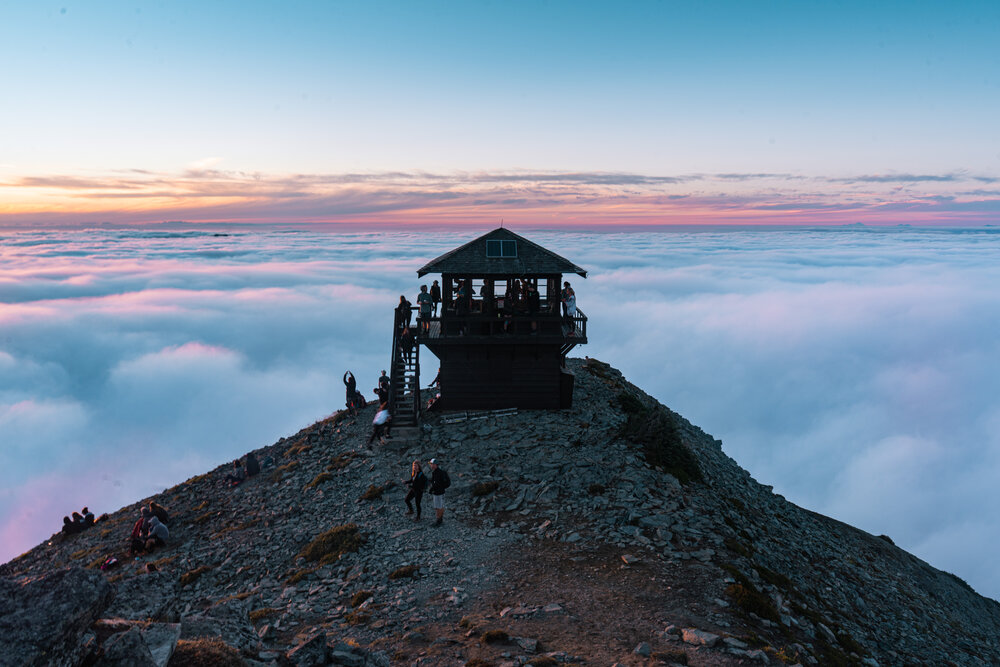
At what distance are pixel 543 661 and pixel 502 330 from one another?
16.5m

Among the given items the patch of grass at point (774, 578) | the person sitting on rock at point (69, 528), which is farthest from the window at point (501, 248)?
the person sitting on rock at point (69, 528)

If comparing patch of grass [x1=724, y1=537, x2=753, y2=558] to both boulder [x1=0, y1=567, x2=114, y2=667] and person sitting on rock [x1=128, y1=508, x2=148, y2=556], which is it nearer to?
boulder [x1=0, y1=567, x2=114, y2=667]

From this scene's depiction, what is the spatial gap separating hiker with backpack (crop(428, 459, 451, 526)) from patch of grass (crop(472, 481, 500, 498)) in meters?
1.79

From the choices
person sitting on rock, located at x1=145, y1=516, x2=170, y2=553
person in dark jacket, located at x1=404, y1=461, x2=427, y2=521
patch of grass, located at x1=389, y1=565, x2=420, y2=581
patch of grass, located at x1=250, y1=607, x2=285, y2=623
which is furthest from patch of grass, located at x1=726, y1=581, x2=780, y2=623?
person sitting on rock, located at x1=145, y1=516, x2=170, y2=553

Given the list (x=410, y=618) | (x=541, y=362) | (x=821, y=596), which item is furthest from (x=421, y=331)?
(x=821, y=596)

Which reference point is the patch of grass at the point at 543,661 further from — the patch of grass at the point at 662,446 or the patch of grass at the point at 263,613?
the patch of grass at the point at 662,446

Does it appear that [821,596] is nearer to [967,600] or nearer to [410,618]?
[410,618]

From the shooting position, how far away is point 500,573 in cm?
1359

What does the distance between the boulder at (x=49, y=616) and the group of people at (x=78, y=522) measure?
76.1ft

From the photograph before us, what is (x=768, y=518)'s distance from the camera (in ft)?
67.4

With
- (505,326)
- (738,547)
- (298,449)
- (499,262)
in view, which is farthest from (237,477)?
(738,547)

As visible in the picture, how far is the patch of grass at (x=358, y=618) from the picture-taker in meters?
11.9

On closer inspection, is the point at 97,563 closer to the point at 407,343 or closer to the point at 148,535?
the point at 148,535

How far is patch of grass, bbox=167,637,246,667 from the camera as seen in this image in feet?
23.0
